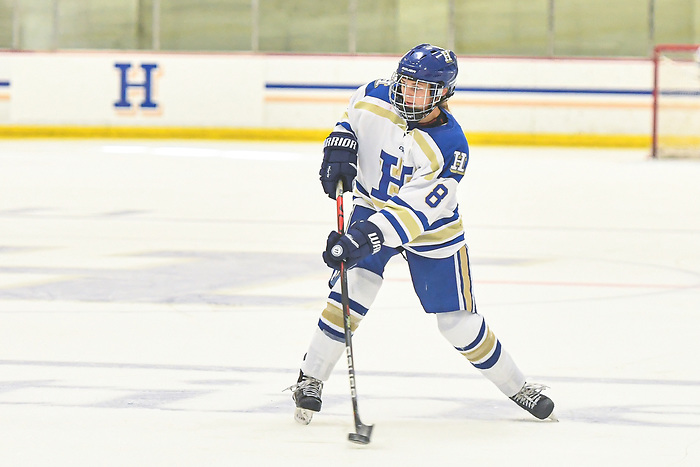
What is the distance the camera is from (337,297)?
12.3ft

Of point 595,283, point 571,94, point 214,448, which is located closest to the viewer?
point 214,448

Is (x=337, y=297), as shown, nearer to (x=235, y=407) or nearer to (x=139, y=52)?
(x=235, y=407)

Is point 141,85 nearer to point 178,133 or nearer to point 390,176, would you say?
point 178,133

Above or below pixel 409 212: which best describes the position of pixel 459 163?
above

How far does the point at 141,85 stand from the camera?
62.1 feet

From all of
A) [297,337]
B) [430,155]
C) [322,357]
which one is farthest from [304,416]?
[297,337]

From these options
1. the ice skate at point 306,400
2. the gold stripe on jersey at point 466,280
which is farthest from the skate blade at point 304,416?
the gold stripe on jersey at point 466,280

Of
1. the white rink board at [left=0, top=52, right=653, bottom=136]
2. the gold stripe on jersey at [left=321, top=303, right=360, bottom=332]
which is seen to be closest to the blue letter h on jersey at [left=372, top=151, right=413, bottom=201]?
the gold stripe on jersey at [left=321, top=303, right=360, bottom=332]

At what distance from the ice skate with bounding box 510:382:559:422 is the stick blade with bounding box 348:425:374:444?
0.52 metres

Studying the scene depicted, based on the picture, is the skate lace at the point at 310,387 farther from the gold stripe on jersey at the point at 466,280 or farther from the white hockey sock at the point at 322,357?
the gold stripe on jersey at the point at 466,280

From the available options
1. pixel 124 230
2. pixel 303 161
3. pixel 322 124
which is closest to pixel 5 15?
pixel 322 124

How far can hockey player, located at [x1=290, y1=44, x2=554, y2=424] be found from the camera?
3.51 metres

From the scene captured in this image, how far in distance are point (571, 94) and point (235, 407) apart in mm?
15206

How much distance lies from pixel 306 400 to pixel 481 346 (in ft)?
1.70
